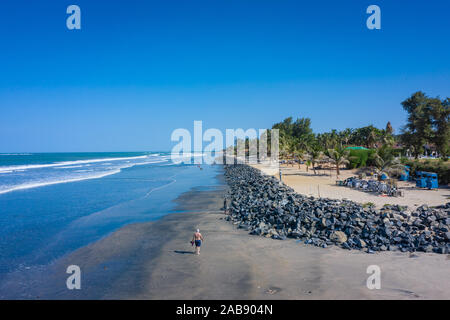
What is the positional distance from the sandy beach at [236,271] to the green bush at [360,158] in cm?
3133

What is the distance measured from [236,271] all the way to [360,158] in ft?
117

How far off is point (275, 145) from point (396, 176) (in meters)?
48.8

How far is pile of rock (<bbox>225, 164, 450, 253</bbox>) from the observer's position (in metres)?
11.7

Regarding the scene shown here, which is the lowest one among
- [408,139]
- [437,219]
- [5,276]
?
[5,276]

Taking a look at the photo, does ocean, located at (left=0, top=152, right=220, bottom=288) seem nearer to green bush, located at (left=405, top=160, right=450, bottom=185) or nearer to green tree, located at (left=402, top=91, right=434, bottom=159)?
green bush, located at (left=405, top=160, right=450, bottom=185)

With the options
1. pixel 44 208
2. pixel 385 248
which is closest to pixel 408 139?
pixel 385 248

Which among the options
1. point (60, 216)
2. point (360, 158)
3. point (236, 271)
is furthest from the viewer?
point (360, 158)

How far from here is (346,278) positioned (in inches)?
355

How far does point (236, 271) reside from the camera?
1002 cm

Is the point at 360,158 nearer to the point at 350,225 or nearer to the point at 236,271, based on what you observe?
the point at 350,225

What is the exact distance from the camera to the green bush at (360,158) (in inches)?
1571

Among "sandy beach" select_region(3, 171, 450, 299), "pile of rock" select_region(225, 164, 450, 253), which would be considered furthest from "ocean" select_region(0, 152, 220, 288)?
"pile of rock" select_region(225, 164, 450, 253)

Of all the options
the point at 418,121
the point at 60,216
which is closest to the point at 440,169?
the point at 418,121
